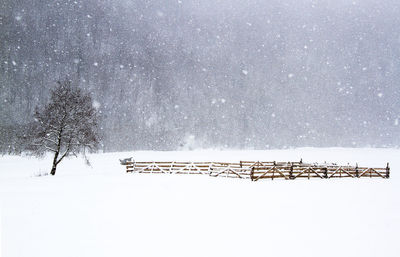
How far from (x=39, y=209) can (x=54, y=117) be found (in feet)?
60.6

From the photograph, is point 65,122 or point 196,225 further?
point 65,122

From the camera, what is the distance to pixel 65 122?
1064 inches

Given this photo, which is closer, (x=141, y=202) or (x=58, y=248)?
(x=58, y=248)

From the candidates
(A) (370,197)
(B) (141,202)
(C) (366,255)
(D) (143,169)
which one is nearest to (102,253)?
(B) (141,202)

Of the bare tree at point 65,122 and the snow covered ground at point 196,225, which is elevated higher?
the bare tree at point 65,122

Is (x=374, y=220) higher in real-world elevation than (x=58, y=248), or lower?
higher

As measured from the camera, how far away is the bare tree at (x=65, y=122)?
87.0 feet

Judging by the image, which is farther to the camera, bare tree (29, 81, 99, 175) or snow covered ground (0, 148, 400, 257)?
bare tree (29, 81, 99, 175)

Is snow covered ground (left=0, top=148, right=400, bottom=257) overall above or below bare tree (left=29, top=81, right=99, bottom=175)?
below

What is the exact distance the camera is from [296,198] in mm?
13820

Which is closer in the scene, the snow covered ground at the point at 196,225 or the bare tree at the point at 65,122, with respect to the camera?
the snow covered ground at the point at 196,225

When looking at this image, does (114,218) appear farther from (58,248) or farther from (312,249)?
(312,249)

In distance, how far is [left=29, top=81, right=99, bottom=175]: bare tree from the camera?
26.5 m

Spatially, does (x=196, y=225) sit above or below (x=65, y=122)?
below
